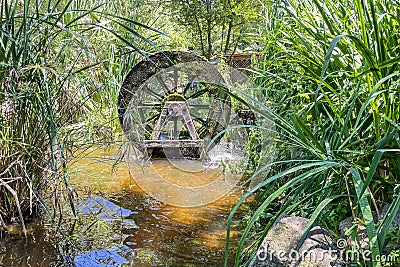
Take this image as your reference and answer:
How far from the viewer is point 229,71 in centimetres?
549

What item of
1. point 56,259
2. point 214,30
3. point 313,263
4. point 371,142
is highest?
point 214,30

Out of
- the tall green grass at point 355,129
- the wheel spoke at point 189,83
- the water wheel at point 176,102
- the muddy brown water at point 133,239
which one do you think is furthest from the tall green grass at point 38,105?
the wheel spoke at point 189,83

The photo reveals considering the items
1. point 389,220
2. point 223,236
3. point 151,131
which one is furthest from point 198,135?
point 389,220

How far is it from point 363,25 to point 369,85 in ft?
0.68

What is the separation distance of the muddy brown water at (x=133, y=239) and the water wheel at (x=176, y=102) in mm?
2322

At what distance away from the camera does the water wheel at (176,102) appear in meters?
5.37

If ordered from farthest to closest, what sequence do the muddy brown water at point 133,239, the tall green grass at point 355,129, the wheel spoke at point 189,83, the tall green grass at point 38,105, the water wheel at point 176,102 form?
1. the wheel spoke at point 189,83
2. the water wheel at point 176,102
3. the muddy brown water at point 133,239
4. the tall green grass at point 38,105
5. the tall green grass at point 355,129

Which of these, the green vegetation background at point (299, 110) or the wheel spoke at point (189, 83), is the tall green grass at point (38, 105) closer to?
the green vegetation background at point (299, 110)

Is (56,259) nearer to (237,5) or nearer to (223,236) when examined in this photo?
(223,236)

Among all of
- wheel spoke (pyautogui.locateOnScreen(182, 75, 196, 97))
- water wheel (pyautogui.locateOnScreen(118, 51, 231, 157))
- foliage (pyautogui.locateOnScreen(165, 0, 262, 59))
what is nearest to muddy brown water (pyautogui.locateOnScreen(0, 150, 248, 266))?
water wheel (pyautogui.locateOnScreen(118, 51, 231, 157))

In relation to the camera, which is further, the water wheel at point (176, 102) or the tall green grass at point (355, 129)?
the water wheel at point (176, 102)

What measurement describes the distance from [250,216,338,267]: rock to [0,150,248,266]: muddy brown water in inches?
31.0

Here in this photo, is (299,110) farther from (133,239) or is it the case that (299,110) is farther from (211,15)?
(211,15)

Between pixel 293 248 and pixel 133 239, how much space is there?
1.31m
